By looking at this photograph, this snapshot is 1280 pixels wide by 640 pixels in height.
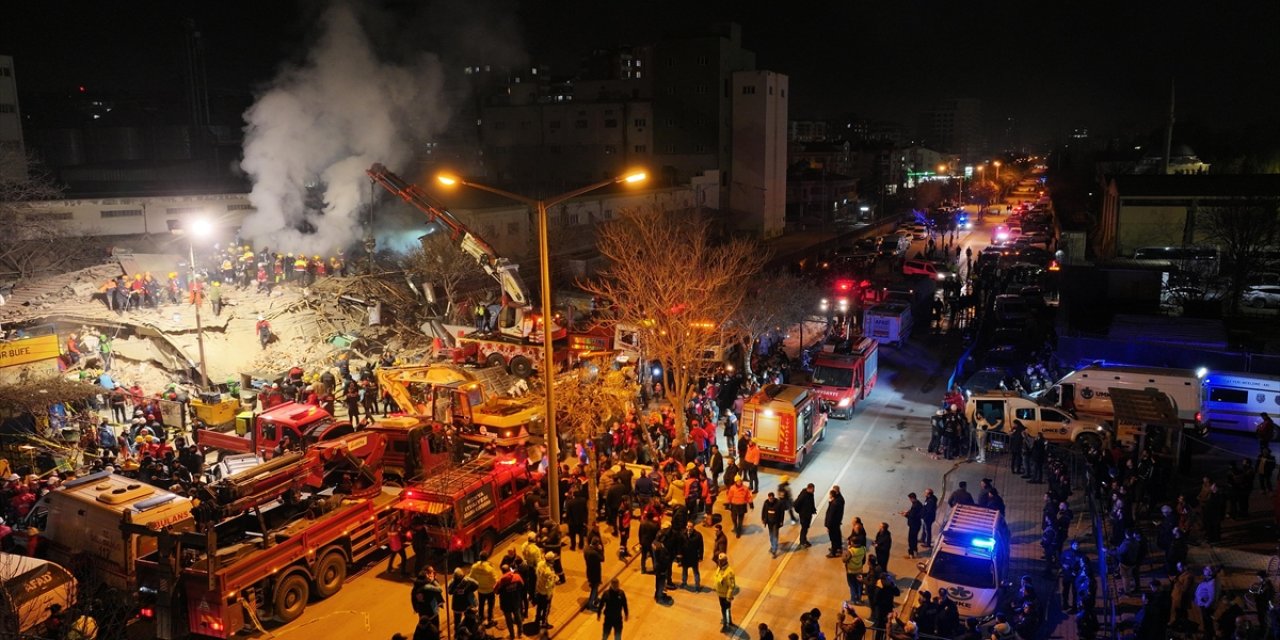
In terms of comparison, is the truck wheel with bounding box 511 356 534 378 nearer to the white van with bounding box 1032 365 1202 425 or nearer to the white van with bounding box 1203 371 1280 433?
the white van with bounding box 1032 365 1202 425

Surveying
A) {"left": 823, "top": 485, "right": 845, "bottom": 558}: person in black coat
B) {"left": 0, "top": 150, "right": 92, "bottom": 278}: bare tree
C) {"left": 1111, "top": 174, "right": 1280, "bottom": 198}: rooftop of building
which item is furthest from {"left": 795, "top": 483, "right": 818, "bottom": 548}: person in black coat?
{"left": 1111, "top": 174, "right": 1280, "bottom": 198}: rooftop of building

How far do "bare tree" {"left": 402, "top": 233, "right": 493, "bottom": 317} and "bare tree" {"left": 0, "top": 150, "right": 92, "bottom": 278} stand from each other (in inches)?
605

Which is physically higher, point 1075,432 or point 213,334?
point 213,334

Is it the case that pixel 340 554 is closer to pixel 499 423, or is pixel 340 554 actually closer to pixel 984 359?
pixel 499 423

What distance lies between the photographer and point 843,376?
25.5 metres

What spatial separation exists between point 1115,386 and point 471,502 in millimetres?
17894

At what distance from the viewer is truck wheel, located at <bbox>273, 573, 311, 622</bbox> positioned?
13242 millimetres

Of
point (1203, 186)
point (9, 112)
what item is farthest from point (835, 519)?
point (9, 112)

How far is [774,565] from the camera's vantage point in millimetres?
15672

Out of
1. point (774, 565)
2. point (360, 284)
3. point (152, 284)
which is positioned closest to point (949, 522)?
point (774, 565)

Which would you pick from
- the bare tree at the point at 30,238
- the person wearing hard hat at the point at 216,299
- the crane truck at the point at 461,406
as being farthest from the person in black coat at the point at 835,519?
the bare tree at the point at 30,238

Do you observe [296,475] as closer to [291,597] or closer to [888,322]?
[291,597]

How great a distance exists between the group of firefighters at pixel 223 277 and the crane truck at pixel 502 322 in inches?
354

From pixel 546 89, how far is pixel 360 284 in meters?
63.9
